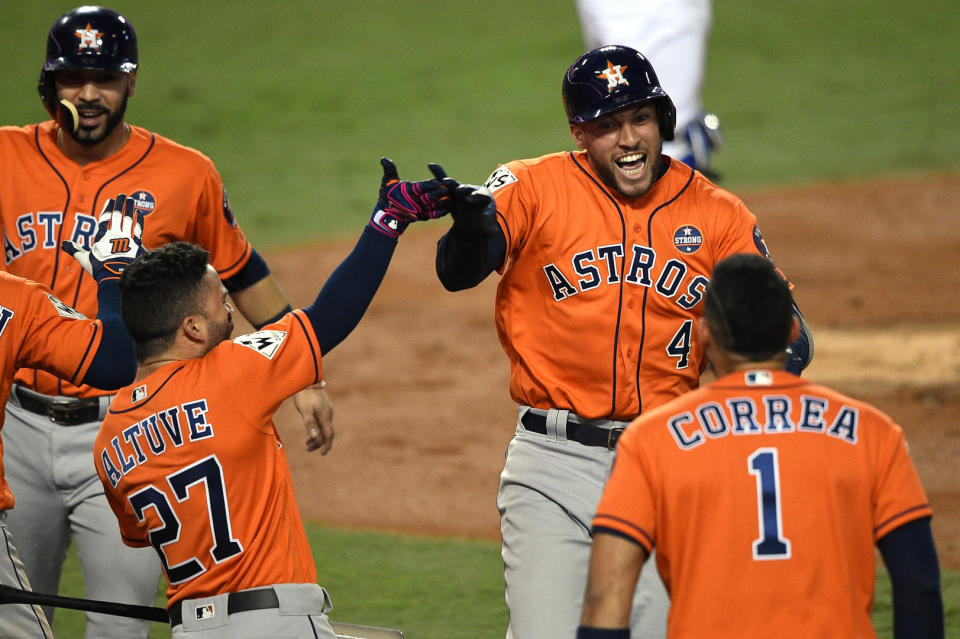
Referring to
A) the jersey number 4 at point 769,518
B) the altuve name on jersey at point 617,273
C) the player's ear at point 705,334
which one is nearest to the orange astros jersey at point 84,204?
the altuve name on jersey at point 617,273

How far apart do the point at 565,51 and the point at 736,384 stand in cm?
1585

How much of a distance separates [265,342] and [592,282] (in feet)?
3.32

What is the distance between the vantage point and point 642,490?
94.6 inches

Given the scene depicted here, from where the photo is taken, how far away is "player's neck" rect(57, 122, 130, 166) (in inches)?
173

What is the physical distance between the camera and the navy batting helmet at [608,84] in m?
3.72

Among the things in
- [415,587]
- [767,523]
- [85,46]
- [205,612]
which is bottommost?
[415,587]

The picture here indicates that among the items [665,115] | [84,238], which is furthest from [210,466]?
[665,115]

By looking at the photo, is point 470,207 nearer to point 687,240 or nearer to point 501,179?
point 501,179

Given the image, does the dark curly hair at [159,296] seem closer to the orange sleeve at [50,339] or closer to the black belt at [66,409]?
the orange sleeve at [50,339]

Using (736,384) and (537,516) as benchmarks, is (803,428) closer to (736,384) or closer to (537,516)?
(736,384)

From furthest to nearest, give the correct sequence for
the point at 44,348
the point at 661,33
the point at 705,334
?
the point at 661,33, the point at 44,348, the point at 705,334

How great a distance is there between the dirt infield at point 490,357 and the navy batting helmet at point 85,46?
10.7 feet

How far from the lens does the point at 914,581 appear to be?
234cm

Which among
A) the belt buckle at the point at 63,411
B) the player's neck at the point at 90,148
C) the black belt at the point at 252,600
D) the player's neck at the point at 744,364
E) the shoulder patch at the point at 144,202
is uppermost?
the player's neck at the point at 90,148
